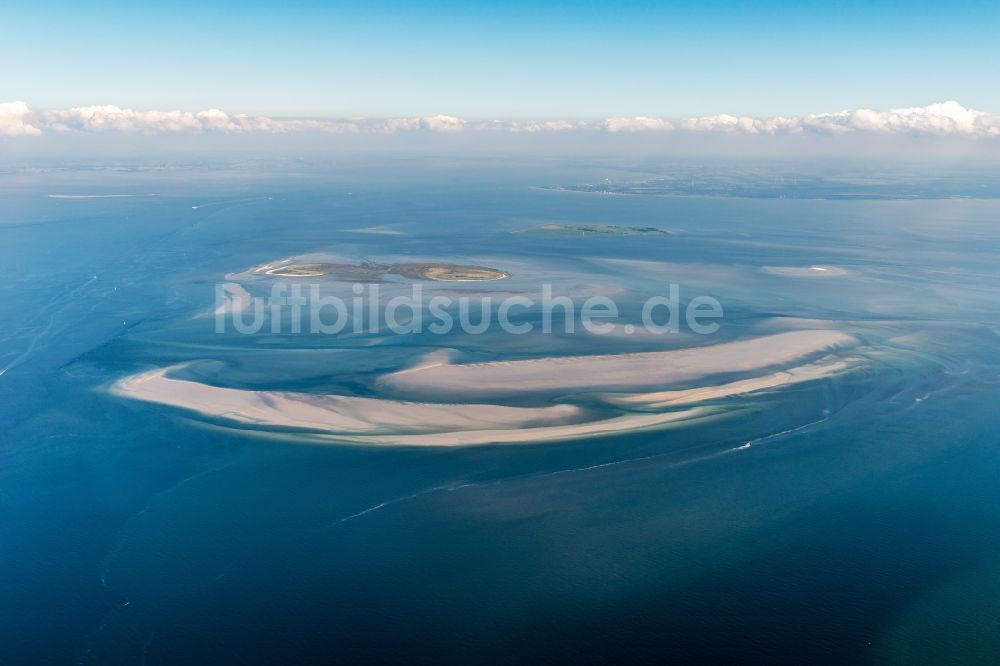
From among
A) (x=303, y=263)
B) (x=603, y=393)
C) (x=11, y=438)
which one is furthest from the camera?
(x=303, y=263)

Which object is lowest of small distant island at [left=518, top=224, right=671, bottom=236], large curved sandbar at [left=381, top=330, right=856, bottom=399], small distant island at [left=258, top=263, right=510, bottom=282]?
large curved sandbar at [left=381, top=330, right=856, bottom=399]

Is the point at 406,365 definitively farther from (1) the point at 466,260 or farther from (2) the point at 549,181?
(2) the point at 549,181

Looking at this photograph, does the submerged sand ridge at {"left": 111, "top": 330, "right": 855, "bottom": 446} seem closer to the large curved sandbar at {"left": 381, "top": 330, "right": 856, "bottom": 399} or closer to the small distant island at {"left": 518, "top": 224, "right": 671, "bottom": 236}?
the large curved sandbar at {"left": 381, "top": 330, "right": 856, "bottom": 399}

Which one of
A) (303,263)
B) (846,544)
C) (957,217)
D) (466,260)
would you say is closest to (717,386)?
(846,544)

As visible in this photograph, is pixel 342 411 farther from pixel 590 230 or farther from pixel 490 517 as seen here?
pixel 590 230

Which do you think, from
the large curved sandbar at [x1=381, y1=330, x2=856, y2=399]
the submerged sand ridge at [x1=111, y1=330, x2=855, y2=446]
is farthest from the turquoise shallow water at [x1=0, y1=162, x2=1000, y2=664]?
the large curved sandbar at [x1=381, y1=330, x2=856, y2=399]

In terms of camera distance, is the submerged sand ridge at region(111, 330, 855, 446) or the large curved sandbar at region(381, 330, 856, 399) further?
the large curved sandbar at region(381, 330, 856, 399)
